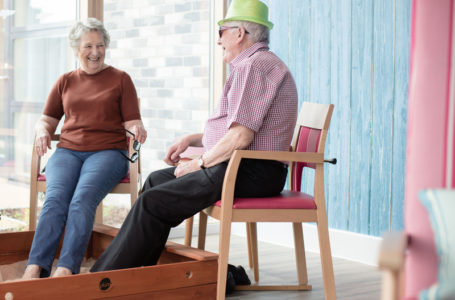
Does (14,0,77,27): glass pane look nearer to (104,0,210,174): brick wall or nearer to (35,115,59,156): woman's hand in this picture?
(104,0,210,174): brick wall

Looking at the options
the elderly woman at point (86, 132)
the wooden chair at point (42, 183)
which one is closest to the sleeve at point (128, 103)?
the elderly woman at point (86, 132)

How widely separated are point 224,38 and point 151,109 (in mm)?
1501

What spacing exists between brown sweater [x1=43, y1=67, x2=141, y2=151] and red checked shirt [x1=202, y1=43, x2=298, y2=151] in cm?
66

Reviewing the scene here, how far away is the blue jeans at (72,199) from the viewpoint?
2.59m

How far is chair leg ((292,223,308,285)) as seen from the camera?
2.87 metres

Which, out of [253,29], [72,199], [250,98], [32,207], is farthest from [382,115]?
[32,207]

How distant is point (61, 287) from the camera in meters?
2.12

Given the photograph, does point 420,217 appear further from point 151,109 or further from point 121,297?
point 151,109

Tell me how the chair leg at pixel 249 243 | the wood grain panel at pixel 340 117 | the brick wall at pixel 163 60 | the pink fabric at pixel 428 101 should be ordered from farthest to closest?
the brick wall at pixel 163 60 → the wood grain panel at pixel 340 117 → the chair leg at pixel 249 243 → the pink fabric at pixel 428 101

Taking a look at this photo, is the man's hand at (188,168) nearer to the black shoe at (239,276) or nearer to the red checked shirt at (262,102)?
the red checked shirt at (262,102)

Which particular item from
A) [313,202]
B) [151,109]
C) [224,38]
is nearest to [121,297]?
[313,202]

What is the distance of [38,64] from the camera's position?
3.54m

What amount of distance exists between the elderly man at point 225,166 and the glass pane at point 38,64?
1.31 m

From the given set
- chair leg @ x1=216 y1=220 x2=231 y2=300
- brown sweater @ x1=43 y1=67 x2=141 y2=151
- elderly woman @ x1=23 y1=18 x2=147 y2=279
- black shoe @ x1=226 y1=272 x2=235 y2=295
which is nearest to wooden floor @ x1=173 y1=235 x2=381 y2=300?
black shoe @ x1=226 y1=272 x2=235 y2=295
